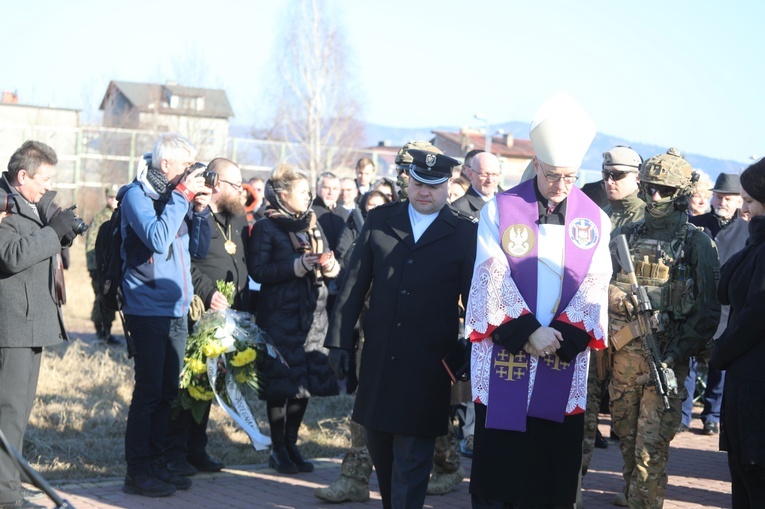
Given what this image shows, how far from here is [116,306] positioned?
6410mm

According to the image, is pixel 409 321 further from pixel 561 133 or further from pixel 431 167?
pixel 561 133

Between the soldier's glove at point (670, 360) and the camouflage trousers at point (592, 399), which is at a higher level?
the soldier's glove at point (670, 360)

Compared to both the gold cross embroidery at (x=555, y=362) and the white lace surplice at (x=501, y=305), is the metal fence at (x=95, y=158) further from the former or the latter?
the gold cross embroidery at (x=555, y=362)

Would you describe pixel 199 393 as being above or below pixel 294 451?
above

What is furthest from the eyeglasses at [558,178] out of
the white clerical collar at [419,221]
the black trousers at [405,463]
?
the black trousers at [405,463]

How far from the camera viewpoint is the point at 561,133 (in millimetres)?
4801

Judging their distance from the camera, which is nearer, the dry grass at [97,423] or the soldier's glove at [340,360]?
the soldier's glove at [340,360]

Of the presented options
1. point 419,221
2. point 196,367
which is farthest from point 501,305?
point 196,367

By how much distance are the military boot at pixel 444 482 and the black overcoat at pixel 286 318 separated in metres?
1.04

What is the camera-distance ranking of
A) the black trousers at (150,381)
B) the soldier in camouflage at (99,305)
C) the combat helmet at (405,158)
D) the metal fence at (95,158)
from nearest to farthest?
the black trousers at (150,381) < the combat helmet at (405,158) < the soldier in camouflage at (99,305) < the metal fence at (95,158)

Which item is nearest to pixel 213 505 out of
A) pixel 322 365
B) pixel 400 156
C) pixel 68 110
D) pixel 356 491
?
pixel 356 491

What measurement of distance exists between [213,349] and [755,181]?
392 cm

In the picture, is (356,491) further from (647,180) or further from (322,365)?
(647,180)

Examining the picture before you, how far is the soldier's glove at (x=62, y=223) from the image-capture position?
5.93 metres
